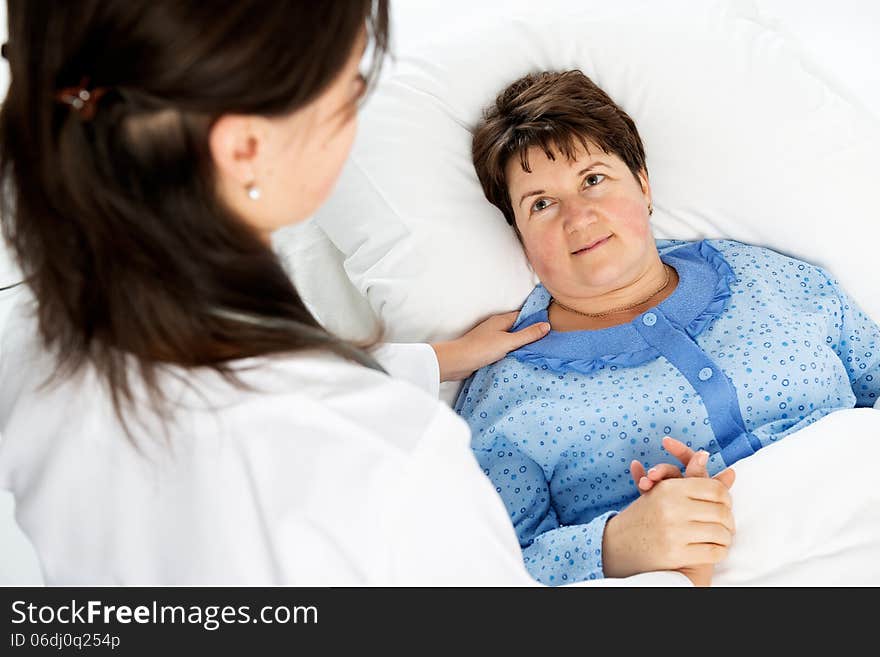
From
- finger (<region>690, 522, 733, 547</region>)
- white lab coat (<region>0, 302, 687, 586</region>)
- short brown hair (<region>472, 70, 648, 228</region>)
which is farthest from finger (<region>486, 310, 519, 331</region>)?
white lab coat (<region>0, 302, 687, 586</region>)

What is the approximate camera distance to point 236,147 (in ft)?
2.32

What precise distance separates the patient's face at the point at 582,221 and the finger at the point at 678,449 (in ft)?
0.93

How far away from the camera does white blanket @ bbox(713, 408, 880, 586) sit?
1.04 m

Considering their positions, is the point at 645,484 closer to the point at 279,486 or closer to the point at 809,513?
the point at 809,513

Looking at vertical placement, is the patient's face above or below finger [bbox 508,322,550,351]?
above

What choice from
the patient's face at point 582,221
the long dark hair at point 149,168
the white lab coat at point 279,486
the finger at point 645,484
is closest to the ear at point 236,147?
the long dark hair at point 149,168

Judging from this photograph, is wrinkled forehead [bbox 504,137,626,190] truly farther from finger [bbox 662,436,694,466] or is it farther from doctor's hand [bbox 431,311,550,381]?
finger [bbox 662,436,694,466]

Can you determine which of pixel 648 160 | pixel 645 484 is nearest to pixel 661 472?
pixel 645 484

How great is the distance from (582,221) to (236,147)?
2.25ft

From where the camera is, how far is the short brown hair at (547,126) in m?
1.37

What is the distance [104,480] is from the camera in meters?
0.77

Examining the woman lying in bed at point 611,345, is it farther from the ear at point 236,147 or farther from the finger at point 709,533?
the ear at point 236,147
